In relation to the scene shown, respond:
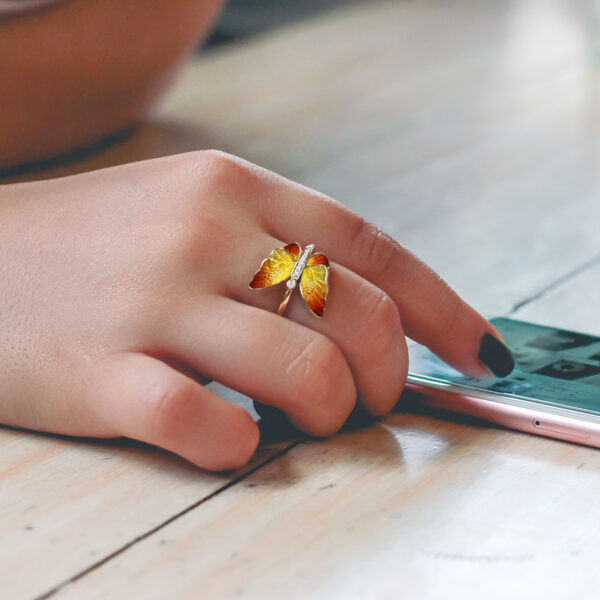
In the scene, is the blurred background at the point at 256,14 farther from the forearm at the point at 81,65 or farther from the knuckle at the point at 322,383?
the knuckle at the point at 322,383

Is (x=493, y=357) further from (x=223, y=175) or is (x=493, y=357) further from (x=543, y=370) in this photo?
(x=223, y=175)

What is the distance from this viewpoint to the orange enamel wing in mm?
533

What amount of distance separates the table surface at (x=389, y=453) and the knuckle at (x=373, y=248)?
8 centimetres

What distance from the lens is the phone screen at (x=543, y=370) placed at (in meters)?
0.56

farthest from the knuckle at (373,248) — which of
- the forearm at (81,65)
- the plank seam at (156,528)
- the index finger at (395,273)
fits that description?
the forearm at (81,65)

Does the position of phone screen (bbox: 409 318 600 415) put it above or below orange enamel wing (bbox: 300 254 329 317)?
below

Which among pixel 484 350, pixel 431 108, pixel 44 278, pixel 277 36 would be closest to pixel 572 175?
pixel 431 108

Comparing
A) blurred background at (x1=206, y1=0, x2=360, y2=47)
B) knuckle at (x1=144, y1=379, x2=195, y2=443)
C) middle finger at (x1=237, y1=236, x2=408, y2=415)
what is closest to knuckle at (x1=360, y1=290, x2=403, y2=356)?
middle finger at (x1=237, y1=236, x2=408, y2=415)

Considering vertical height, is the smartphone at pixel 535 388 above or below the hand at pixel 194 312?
below

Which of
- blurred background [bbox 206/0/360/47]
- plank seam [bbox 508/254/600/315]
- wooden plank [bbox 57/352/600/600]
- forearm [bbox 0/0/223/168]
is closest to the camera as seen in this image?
wooden plank [bbox 57/352/600/600]

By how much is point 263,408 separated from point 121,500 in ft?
0.34

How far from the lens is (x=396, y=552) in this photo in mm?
439

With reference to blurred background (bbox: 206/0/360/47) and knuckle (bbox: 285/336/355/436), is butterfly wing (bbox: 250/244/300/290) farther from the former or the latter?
blurred background (bbox: 206/0/360/47)

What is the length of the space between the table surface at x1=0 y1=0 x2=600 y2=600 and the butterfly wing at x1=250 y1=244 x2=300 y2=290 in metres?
0.09
